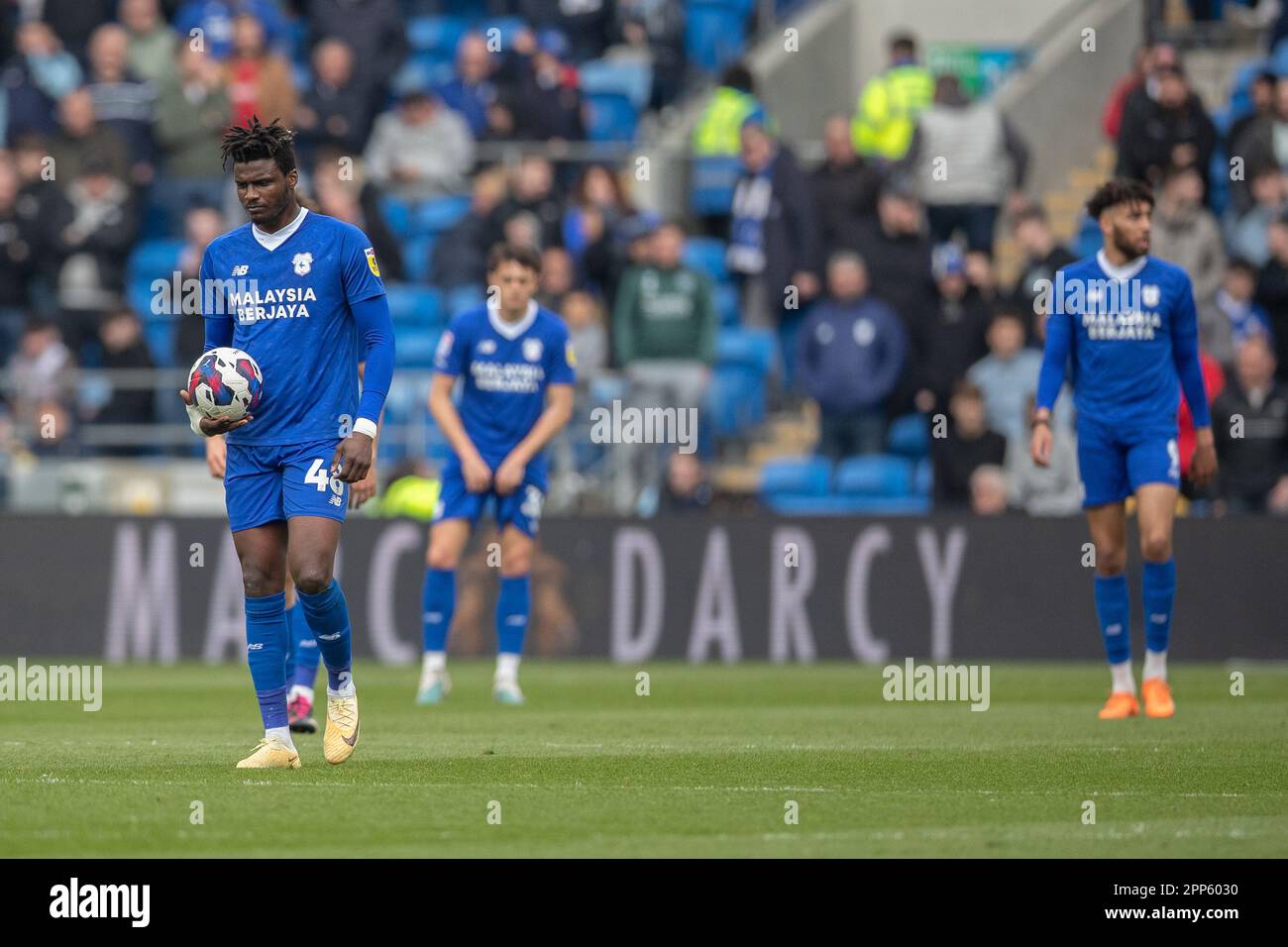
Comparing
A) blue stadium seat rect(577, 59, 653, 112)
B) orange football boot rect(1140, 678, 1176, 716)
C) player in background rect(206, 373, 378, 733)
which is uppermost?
blue stadium seat rect(577, 59, 653, 112)

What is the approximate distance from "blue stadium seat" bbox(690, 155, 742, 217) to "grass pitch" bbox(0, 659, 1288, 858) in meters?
8.95

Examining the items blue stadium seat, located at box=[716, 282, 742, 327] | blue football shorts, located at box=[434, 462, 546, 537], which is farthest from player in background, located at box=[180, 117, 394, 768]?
blue stadium seat, located at box=[716, 282, 742, 327]

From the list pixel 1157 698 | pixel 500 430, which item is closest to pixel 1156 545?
pixel 1157 698

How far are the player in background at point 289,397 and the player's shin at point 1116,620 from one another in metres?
4.97

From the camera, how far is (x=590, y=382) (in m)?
19.3

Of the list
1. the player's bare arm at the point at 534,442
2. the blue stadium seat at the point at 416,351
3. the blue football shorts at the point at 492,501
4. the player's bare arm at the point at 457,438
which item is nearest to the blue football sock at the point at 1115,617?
the player's bare arm at the point at 534,442

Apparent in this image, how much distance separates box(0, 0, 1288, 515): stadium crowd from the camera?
63.9ft

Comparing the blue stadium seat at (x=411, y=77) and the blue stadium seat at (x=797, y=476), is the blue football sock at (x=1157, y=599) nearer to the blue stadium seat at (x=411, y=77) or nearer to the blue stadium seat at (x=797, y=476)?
the blue stadium seat at (x=797, y=476)

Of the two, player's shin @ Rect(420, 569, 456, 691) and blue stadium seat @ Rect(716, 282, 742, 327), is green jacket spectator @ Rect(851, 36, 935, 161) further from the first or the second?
player's shin @ Rect(420, 569, 456, 691)

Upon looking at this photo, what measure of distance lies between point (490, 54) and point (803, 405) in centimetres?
521

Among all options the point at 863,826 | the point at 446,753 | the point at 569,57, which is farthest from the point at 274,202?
the point at 569,57

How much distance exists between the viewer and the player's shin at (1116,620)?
1284 centimetres

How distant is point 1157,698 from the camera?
1261 centimetres
